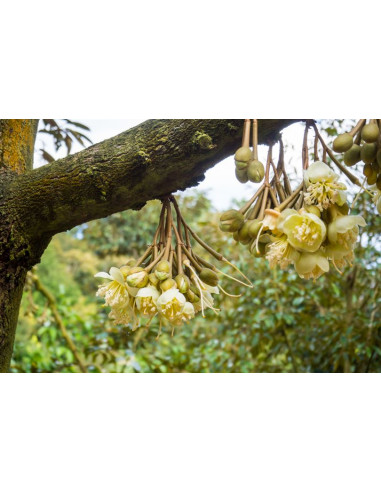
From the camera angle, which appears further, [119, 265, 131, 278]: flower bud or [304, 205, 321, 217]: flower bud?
[119, 265, 131, 278]: flower bud

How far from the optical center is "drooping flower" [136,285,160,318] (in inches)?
23.3

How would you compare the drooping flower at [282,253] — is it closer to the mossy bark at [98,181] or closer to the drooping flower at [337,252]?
the drooping flower at [337,252]

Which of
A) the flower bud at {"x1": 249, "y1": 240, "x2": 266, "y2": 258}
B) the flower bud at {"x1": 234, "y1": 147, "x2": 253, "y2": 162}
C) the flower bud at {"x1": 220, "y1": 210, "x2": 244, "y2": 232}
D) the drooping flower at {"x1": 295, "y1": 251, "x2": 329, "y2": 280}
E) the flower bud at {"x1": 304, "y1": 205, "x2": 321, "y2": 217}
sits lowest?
the drooping flower at {"x1": 295, "y1": 251, "x2": 329, "y2": 280}

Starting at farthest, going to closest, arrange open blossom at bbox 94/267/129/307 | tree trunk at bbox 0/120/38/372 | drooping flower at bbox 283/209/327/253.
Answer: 1. tree trunk at bbox 0/120/38/372
2. open blossom at bbox 94/267/129/307
3. drooping flower at bbox 283/209/327/253

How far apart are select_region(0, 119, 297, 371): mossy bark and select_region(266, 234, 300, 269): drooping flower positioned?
0.18 meters

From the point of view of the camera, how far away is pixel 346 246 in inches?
20.6

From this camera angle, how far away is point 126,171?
70 centimetres

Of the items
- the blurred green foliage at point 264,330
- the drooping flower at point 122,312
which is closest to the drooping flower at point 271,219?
the drooping flower at point 122,312

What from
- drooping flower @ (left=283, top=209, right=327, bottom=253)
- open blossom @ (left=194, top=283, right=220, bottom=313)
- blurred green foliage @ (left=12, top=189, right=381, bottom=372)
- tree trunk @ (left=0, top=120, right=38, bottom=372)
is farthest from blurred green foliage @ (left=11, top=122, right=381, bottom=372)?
drooping flower @ (left=283, top=209, right=327, bottom=253)

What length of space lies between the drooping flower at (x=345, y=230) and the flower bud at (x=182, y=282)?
0.59ft

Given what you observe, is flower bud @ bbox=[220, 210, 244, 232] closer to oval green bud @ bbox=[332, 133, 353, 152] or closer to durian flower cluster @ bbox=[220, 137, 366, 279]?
durian flower cluster @ bbox=[220, 137, 366, 279]
